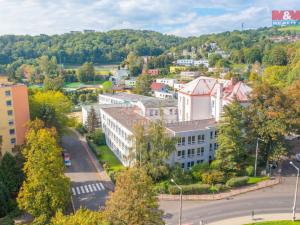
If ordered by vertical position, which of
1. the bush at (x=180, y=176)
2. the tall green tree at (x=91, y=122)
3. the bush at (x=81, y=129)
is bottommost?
the bush at (x=180, y=176)

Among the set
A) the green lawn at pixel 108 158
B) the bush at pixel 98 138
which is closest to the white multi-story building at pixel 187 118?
the green lawn at pixel 108 158

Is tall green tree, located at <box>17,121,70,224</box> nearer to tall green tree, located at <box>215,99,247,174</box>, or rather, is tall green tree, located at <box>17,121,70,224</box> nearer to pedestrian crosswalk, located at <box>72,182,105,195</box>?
pedestrian crosswalk, located at <box>72,182,105,195</box>

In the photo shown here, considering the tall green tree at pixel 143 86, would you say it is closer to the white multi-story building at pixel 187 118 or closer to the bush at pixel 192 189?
the white multi-story building at pixel 187 118

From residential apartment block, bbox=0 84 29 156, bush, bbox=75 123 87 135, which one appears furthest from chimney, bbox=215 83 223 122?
residential apartment block, bbox=0 84 29 156

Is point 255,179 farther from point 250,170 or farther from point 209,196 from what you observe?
point 209,196

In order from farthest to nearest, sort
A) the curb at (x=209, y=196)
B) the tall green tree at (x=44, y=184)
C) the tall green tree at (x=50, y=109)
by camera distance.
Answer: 1. the tall green tree at (x=50, y=109)
2. the curb at (x=209, y=196)
3. the tall green tree at (x=44, y=184)

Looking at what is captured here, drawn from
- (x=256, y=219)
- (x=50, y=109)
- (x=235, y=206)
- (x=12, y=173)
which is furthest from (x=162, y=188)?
(x=50, y=109)
